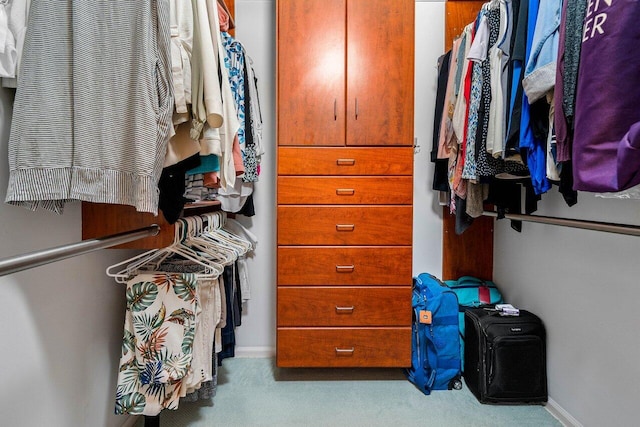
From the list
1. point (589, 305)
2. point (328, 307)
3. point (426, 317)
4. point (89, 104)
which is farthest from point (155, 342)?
point (589, 305)

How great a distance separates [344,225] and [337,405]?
89 cm

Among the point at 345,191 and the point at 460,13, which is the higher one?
the point at 460,13

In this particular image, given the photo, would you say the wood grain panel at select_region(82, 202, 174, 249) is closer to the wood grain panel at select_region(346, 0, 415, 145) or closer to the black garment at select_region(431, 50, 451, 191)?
the wood grain panel at select_region(346, 0, 415, 145)

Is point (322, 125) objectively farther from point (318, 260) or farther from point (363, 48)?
point (318, 260)

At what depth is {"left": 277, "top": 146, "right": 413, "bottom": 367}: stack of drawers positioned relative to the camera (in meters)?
1.86

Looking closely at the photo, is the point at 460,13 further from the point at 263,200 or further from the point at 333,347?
the point at 333,347

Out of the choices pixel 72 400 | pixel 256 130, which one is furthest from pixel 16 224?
pixel 256 130

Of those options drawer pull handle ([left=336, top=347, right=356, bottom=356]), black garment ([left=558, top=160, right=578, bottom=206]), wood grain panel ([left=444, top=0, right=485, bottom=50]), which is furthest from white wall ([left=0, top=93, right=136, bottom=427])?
A: wood grain panel ([left=444, top=0, right=485, bottom=50])

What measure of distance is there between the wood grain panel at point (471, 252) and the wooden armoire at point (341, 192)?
56 cm

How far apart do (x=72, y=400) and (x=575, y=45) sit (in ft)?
6.05

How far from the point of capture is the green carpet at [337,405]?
1.59m

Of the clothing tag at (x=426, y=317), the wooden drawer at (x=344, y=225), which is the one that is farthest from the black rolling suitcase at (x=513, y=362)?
the wooden drawer at (x=344, y=225)

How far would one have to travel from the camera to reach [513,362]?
1.69 m

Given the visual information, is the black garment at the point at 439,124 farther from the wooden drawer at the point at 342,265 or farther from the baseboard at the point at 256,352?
the baseboard at the point at 256,352
